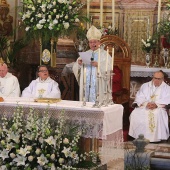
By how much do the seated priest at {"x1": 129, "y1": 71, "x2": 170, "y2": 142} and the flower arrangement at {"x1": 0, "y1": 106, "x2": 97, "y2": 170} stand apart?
174 inches

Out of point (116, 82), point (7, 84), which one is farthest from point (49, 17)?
point (116, 82)

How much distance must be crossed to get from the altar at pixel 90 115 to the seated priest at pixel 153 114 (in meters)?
2.82

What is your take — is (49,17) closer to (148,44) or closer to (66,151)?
(148,44)

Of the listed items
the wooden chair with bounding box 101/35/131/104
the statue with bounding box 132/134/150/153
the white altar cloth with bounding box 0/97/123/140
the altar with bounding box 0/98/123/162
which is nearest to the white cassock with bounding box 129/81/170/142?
the wooden chair with bounding box 101/35/131/104

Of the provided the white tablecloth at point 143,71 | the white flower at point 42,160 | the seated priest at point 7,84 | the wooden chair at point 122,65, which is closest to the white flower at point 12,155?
the white flower at point 42,160

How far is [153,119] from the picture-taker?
456 inches

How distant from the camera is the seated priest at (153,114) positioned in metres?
11.6

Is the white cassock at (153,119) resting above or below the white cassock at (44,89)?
below

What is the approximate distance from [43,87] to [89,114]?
332 centimetres

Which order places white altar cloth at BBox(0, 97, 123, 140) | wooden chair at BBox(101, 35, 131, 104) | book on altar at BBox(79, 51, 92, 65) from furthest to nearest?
wooden chair at BBox(101, 35, 131, 104) → book on altar at BBox(79, 51, 92, 65) → white altar cloth at BBox(0, 97, 123, 140)

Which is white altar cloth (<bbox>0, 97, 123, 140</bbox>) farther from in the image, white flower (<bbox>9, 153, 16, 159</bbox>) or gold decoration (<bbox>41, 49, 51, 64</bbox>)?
gold decoration (<bbox>41, 49, 51, 64</bbox>)

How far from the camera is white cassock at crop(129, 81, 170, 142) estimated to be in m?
11.6

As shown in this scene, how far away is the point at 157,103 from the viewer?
1179 centimetres

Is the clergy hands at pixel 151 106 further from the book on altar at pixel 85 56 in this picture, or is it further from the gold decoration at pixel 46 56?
the book on altar at pixel 85 56
